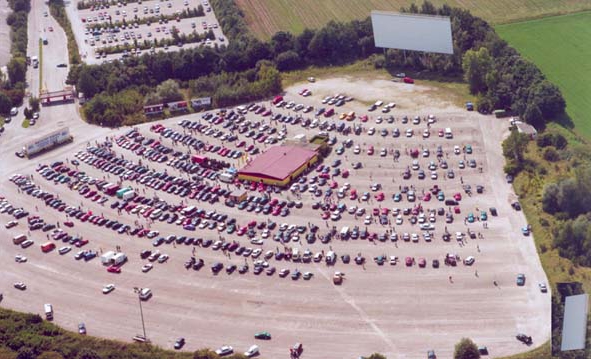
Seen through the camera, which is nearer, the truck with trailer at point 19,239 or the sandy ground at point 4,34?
the truck with trailer at point 19,239

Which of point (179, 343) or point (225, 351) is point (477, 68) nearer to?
point (225, 351)

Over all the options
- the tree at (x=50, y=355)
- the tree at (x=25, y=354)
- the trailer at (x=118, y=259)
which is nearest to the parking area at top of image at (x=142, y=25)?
the trailer at (x=118, y=259)

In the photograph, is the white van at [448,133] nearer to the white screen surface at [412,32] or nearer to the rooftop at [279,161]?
the rooftop at [279,161]

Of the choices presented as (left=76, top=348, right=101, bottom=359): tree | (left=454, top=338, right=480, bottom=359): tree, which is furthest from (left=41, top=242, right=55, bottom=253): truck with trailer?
(left=454, top=338, right=480, bottom=359): tree

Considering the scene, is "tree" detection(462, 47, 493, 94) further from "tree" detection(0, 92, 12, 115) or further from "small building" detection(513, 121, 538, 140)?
"tree" detection(0, 92, 12, 115)

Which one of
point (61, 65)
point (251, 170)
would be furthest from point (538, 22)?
point (61, 65)

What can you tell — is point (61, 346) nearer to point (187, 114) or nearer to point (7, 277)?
point (7, 277)

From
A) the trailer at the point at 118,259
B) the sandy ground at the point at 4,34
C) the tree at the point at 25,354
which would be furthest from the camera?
the sandy ground at the point at 4,34
